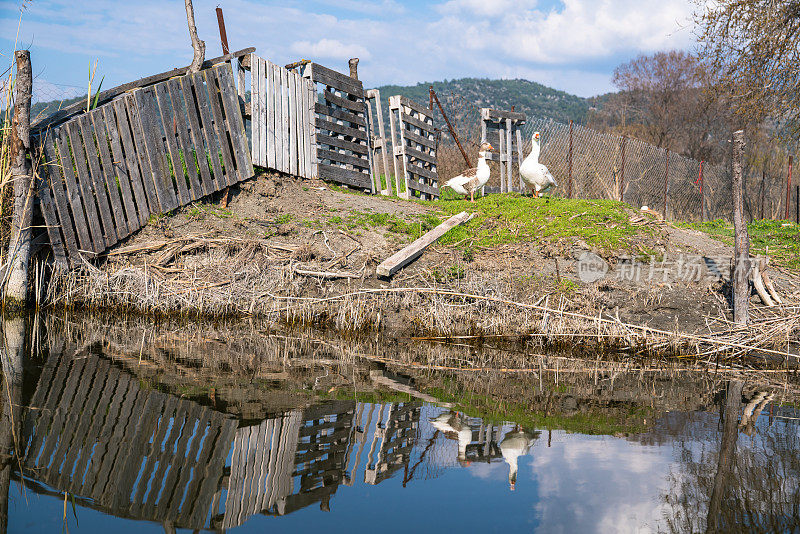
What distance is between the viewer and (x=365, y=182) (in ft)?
42.7

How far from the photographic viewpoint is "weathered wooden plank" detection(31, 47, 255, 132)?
28.8ft

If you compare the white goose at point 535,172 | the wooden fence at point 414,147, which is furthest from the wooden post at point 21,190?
the white goose at point 535,172

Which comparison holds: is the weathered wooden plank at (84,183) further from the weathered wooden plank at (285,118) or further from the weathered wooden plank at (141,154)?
the weathered wooden plank at (285,118)

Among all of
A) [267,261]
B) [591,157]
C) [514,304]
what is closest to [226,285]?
[267,261]

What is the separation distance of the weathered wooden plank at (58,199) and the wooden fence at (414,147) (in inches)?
267

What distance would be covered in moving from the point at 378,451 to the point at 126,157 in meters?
7.22

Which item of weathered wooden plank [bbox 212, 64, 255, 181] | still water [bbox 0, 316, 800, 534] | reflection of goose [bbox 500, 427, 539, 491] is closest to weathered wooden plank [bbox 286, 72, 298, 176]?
weathered wooden plank [bbox 212, 64, 255, 181]

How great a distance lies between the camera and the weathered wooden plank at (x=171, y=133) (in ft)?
32.2

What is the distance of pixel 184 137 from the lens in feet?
33.1

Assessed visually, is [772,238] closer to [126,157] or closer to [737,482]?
[737,482]

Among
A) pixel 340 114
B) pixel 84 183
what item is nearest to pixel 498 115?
pixel 340 114

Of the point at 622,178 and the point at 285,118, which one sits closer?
the point at 285,118

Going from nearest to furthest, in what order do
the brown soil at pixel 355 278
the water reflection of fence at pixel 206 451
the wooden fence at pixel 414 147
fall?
the water reflection of fence at pixel 206 451
the brown soil at pixel 355 278
the wooden fence at pixel 414 147

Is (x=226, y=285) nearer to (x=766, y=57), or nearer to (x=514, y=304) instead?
(x=514, y=304)
